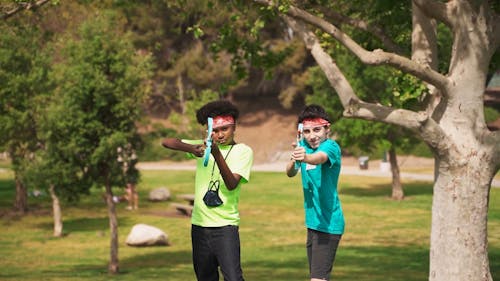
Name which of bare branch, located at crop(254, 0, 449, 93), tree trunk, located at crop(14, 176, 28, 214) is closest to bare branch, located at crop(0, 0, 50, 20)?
bare branch, located at crop(254, 0, 449, 93)

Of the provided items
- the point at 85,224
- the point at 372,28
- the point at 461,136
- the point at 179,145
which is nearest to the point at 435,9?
the point at 461,136

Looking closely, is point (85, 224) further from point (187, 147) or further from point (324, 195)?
point (187, 147)

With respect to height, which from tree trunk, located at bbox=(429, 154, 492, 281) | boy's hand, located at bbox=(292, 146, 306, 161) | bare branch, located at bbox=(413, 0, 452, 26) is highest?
bare branch, located at bbox=(413, 0, 452, 26)

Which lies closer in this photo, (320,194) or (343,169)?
(320,194)

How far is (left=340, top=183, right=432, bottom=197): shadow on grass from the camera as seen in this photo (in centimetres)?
4084

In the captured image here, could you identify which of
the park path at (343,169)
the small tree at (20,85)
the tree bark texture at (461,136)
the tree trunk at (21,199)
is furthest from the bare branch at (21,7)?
the park path at (343,169)

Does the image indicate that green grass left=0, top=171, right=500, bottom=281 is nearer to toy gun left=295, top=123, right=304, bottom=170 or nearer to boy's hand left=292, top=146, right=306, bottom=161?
toy gun left=295, top=123, right=304, bottom=170

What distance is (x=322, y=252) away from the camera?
812 cm

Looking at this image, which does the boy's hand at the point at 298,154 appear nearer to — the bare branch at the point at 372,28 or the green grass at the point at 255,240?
the bare branch at the point at 372,28

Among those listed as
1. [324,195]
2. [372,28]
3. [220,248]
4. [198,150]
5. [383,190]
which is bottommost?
Answer: [383,190]

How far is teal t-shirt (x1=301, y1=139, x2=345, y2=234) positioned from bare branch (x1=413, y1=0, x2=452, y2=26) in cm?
418

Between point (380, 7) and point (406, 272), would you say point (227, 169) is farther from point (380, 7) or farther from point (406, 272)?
point (406, 272)

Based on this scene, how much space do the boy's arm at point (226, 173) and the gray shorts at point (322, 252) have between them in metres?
Result: 1.25

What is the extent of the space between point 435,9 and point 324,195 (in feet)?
15.0
